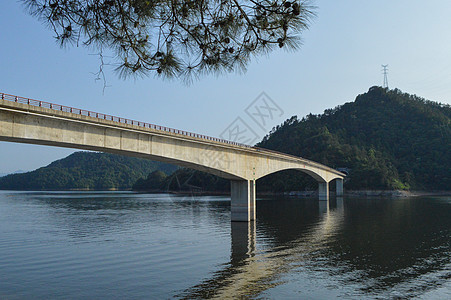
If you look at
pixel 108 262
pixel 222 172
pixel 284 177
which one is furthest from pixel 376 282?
pixel 284 177

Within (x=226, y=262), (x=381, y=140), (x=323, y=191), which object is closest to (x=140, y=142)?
(x=226, y=262)

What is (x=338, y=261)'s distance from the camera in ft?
68.6

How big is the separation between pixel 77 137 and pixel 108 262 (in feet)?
31.2

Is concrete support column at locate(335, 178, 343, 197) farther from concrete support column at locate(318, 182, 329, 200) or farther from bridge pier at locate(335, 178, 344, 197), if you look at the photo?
concrete support column at locate(318, 182, 329, 200)

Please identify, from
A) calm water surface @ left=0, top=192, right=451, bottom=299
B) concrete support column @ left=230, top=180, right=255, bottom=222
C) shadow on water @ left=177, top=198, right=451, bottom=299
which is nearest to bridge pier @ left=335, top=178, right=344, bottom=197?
calm water surface @ left=0, top=192, right=451, bottom=299

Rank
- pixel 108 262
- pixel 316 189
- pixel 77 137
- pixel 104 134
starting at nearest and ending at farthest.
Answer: pixel 108 262 < pixel 77 137 < pixel 104 134 < pixel 316 189

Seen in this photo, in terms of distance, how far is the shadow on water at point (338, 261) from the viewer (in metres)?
15.8

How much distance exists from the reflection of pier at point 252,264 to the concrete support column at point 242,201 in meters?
5.67

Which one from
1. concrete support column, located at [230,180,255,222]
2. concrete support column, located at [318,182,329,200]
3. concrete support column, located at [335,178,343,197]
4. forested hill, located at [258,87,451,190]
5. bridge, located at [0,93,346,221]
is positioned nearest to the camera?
bridge, located at [0,93,346,221]

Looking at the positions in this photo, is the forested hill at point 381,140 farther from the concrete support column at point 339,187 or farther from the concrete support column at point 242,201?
the concrete support column at point 242,201

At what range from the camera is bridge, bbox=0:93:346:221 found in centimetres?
2256

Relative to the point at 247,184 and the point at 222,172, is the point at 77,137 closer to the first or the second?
the point at 222,172

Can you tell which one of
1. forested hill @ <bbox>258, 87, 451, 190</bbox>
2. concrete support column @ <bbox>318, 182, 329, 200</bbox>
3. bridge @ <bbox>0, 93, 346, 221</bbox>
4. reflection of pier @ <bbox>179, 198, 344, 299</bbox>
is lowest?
reflection of pier @ <bbox>179, 198, 344, 299</bbox>

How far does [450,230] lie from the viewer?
108ft
